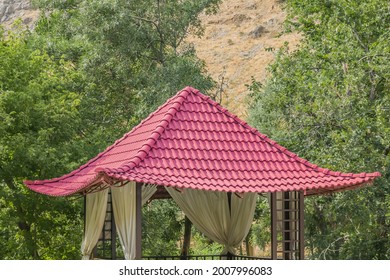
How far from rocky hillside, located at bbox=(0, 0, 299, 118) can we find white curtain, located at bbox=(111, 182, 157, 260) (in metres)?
40.0

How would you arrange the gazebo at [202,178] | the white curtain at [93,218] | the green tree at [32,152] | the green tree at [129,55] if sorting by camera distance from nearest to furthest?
the gazebo at [202,178] → the white curtain at [93,218] → the green tree at [32,152] → the green tree at [129,55]

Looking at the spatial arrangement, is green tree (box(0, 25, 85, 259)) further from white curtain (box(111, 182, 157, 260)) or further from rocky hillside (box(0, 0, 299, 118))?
rocky hillside (box(0, 0, 299, 118))

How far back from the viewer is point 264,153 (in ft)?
43.8

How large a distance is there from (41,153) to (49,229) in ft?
8.38

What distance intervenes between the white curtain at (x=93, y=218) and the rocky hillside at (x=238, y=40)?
38466 millimetres

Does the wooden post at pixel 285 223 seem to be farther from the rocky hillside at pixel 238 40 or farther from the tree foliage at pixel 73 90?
the rocky hillside at pixel 238 40

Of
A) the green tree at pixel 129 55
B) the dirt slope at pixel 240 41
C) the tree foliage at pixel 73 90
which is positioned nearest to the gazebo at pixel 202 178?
the tree foliage at pixel 73 90

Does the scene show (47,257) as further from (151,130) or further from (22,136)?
(151,130)

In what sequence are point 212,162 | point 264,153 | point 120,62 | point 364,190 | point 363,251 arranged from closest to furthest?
1. point 212,162
2. point 264,153
3. point 364,190
4. point 363,251
5. point 120,62

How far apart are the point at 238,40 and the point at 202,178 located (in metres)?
56.6

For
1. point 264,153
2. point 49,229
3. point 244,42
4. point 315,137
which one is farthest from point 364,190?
point 244,42

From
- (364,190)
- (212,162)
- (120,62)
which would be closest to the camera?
(212,162)

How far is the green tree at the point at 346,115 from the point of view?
1744cm

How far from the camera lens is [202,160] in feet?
40.9
